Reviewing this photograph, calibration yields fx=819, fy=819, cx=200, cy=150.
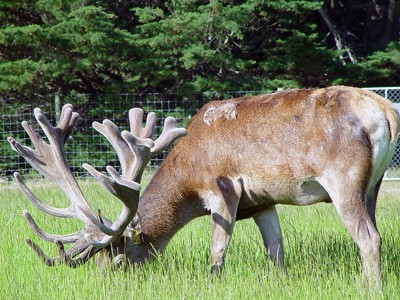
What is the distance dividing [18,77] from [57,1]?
166 centimetres

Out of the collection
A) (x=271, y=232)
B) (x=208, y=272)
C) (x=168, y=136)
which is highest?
(x=168, y=136)

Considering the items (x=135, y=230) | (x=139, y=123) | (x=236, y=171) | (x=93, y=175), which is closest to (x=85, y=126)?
(x=139, y=123)

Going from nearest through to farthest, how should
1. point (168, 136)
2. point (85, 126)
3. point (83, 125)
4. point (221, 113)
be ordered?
point (168, 136), point (221, 113), point (85, 126), point (83, 125)

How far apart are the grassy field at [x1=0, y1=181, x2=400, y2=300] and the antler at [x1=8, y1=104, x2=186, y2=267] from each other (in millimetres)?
209

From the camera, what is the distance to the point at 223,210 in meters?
5.79

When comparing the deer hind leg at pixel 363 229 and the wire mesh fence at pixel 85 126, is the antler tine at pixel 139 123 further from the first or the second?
the wire mesh fence at pixel 85 126

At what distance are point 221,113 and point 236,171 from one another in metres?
0.48

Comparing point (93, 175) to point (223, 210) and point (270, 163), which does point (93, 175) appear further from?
point (270, 163)

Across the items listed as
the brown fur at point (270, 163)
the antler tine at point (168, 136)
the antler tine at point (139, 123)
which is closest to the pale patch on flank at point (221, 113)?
the brown fur at point (270, 163)

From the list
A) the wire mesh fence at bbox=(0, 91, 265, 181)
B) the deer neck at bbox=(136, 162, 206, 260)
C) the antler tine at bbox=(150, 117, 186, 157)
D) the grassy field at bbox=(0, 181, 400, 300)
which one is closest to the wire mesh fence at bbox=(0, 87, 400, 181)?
the wire mesh fence at bbox=(0, 91, 265, 181)

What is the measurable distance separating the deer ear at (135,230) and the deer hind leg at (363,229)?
146 centimetres

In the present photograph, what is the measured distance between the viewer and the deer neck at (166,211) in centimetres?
597

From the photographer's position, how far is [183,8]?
16.8 metres

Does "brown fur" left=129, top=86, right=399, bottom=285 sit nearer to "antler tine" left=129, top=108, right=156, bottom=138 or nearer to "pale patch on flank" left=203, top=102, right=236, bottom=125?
"pale patch on flank" left=203, top=102, right=236, bottom=125
